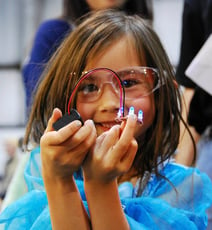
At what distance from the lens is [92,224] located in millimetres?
664

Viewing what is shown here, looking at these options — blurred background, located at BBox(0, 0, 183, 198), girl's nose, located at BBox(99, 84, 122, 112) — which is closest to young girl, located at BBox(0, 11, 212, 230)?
girl's nose, located at BBox(99, 84, 122, 112)

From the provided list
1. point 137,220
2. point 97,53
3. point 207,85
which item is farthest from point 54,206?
point 207,85

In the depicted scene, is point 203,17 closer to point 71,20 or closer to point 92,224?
point 71,20

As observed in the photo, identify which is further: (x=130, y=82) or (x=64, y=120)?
(x=130, y=82)

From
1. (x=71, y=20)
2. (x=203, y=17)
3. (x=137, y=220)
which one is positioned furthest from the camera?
(x=71, y=20)

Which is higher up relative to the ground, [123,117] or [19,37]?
[123,117]

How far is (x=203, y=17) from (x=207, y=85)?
0.25 metres

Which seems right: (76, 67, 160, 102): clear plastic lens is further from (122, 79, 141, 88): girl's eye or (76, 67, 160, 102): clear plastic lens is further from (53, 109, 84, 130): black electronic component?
(53, 109, 84, 130): black electronic component

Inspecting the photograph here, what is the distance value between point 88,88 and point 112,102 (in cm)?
5

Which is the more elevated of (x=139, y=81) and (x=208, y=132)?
(x=139, y=81)

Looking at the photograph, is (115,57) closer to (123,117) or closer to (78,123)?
(123,117)

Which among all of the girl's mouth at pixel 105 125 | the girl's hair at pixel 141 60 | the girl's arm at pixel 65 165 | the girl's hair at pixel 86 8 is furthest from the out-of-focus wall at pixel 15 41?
the girl's arm at pixel 65 165

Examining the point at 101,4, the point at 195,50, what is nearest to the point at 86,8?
the point at 101,4

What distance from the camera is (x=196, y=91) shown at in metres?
1.24
